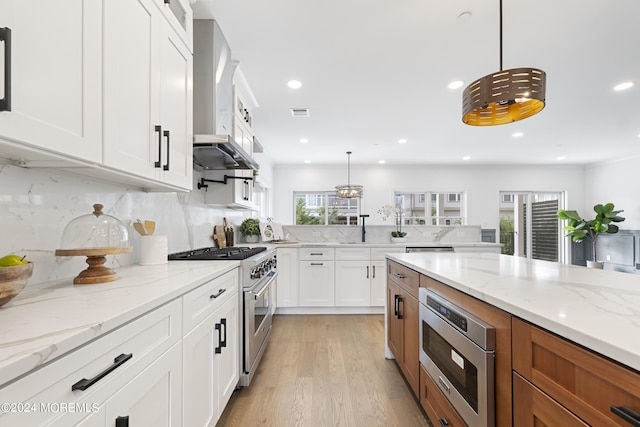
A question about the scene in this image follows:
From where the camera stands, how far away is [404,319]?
2068 mm

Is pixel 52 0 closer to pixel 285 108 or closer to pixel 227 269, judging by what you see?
pixel 227 269

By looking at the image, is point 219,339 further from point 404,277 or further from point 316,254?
point 316,254

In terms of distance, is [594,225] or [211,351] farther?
[594,225]

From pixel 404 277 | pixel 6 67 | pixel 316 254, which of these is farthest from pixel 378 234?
pixel 6 67

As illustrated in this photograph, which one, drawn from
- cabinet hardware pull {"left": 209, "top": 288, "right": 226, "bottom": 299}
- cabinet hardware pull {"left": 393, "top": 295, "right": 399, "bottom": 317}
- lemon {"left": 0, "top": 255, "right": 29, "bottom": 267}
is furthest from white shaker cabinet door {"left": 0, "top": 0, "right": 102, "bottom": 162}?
cabinet hardware pull {"left": 393, "top": 295, "right": 399, "bottom": 317}

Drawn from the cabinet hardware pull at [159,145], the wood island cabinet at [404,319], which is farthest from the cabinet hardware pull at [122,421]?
the wood island cabinet at [404,319]

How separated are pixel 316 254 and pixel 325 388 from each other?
198cm

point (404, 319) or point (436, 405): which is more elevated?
point (404, 319)

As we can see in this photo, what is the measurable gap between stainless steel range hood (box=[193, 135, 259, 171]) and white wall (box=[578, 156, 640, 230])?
783 centimetres

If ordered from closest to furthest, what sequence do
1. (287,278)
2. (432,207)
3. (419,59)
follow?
(419,59) < (287,278) < (432,207)

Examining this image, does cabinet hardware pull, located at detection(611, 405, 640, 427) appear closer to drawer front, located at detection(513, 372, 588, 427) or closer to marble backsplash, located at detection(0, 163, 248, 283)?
drawer front, located at detection(513, 372, 588, 427)

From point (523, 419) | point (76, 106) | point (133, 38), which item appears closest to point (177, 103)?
point (133, 38)

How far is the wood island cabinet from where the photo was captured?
72.4 inches

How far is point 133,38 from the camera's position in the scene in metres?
1.26
